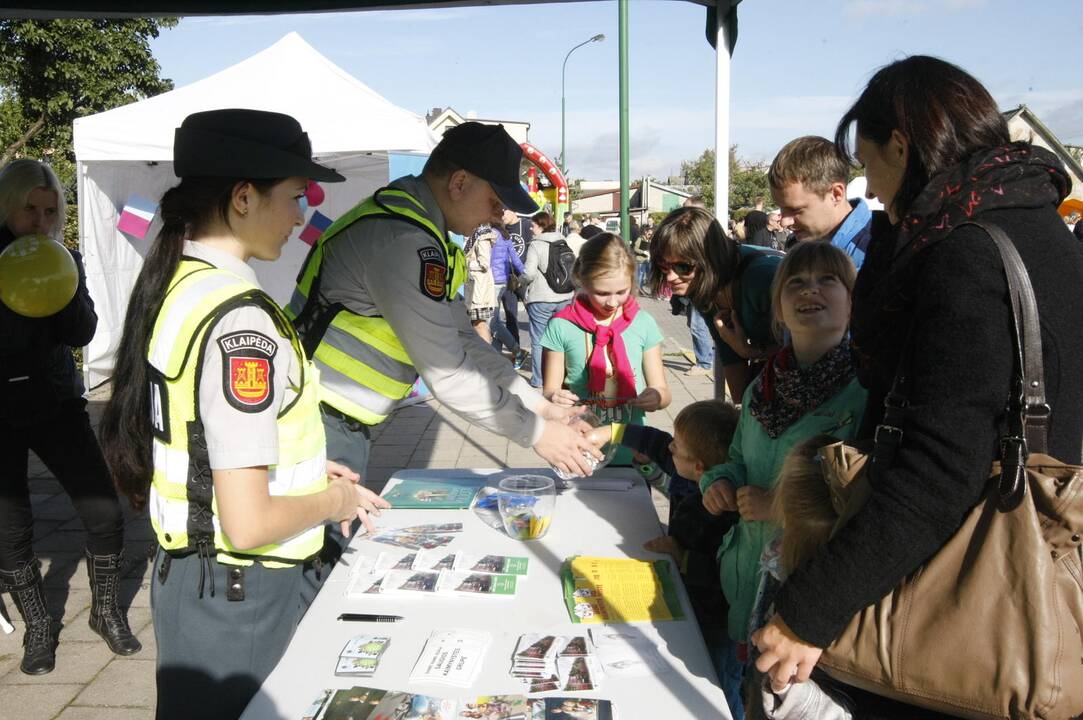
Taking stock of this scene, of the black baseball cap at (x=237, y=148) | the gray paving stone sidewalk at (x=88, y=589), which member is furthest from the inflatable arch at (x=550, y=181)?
the black baseball cap at (x=237, y=148)

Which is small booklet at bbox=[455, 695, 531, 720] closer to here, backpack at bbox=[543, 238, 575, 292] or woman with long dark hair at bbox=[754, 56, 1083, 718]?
woman with long dark hair at bbox=[754, 56, 1083, 718]

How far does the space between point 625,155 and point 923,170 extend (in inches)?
343

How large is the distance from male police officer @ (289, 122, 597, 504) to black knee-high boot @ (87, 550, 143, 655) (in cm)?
143

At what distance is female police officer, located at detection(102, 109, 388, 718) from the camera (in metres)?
1.31

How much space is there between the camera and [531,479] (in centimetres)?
216

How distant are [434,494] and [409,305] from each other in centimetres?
66

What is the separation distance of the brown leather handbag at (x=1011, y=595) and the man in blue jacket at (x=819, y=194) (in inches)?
73.7

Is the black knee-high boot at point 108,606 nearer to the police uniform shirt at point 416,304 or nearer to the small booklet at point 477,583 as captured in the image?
the police uniform shirt at point 416,304

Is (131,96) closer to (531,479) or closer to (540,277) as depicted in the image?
(540,277)

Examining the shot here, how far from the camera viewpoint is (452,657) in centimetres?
145

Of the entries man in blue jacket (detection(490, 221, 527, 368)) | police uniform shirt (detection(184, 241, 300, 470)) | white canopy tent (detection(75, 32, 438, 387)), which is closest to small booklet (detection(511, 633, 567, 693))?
police uniform shirt (detection(184, 241, 300, 470))

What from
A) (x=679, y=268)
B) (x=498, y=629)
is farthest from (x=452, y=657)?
(x=679, y=268)

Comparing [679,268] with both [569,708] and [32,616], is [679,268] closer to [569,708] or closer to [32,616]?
[569,708]

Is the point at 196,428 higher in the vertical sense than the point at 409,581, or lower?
higher
